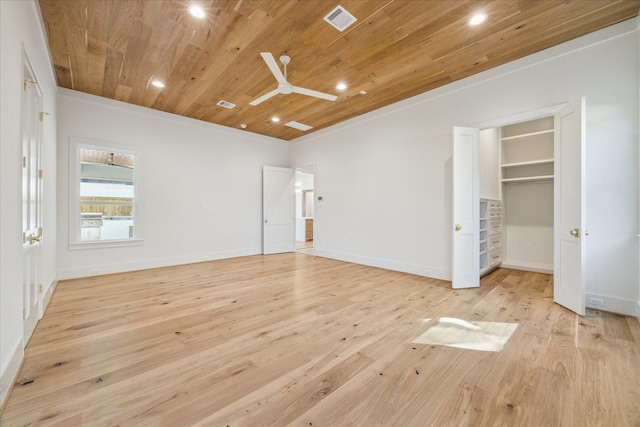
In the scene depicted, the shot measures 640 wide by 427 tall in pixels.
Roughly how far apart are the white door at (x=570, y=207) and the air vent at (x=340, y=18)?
8.57ft

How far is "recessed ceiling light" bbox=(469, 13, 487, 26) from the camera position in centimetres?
259

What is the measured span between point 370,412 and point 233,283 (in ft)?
9.98

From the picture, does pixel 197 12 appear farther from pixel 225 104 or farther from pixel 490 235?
pixel 490 235

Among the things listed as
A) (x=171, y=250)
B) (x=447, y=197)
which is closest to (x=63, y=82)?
(x=171, y=250)

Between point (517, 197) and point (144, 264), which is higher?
point (517, 197)

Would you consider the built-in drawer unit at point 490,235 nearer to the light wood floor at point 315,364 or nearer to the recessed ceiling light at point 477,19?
the light wood floor at point 315,364

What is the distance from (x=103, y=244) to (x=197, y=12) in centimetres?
416

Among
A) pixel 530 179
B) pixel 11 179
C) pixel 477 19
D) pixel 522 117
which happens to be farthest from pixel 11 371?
pixel 530 179

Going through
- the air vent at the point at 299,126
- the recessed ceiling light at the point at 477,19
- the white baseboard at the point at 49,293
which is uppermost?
the air vent at the point at 299,126

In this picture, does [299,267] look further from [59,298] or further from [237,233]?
[59,298]

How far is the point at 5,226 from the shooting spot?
166cm

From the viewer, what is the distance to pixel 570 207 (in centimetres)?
298

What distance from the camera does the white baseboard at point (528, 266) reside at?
4.68 metres

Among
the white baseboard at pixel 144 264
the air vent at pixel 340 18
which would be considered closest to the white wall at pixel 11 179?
the air vent at pixel 340 18
